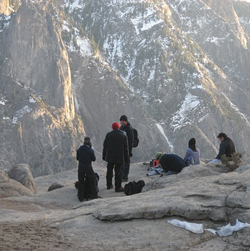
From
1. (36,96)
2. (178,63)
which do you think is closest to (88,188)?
(36,96)

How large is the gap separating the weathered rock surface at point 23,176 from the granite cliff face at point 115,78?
55714 mm

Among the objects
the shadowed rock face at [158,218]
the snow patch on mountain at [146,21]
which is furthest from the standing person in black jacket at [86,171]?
the snow patch on mountain at [146,21]

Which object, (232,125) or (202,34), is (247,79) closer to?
(202,34)

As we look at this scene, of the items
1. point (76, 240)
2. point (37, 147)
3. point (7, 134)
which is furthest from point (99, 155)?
point (76, 240)

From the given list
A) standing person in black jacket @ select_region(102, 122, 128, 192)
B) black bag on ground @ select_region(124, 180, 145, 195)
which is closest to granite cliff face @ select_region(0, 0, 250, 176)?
standing person in black jacket @ select_region(102, 122, 128, 192)

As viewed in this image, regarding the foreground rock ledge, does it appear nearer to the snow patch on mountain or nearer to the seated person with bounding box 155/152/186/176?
the seated person with bounding box 155/152/186/176

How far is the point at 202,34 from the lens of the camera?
6526 inches

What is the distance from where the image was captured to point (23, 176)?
14.9 metres

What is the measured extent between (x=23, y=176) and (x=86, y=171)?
509 cm

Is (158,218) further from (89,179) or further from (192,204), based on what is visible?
(89,179)

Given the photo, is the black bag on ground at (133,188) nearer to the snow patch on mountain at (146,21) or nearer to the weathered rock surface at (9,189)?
the weathered rock surface at (9,189)

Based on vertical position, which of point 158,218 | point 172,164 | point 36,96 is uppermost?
point 36,96

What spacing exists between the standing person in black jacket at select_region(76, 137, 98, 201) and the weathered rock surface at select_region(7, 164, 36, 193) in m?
4.26

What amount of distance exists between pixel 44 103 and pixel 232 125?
54.8 metres
